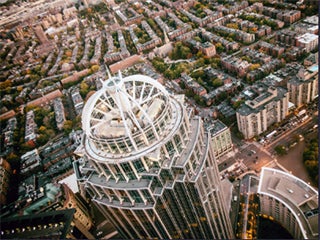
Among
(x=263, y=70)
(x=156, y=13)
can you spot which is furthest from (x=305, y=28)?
(x=156, y=13)

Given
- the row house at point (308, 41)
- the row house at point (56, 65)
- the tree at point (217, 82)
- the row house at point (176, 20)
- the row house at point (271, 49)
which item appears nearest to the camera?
the tree at point (217, 82)

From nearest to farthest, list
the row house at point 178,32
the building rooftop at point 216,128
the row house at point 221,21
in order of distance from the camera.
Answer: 1. the building rooftop at point 216,128
2. the row house at point 221,21
3. the row house at point 178,32

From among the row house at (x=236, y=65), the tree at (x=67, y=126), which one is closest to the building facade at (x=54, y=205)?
the tree at (x=67, y=126)

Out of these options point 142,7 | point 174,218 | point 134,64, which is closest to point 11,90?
point 134,64

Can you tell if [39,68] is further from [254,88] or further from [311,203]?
[311,203]

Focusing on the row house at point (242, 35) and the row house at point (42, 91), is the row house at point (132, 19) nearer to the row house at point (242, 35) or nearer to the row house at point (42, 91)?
the row house at point (242, 35)

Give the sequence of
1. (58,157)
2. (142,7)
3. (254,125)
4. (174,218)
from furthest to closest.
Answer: (142,7)
(58,157)
(254,125)
(174,218)
